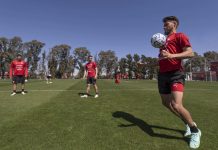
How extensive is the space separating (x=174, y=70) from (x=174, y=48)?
0.43 meters

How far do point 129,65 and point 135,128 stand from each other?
109837 mm

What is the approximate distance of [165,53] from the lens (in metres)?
5.22

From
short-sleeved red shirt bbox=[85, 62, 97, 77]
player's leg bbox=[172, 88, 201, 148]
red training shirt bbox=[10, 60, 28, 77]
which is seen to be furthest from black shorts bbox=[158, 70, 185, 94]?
red training shirt bbox=[10, 60, 28, 77]

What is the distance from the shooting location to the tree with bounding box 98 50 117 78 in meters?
120

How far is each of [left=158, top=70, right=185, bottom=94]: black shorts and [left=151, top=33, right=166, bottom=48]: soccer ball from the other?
0.58 meters

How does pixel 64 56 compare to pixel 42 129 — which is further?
pixel 64 56

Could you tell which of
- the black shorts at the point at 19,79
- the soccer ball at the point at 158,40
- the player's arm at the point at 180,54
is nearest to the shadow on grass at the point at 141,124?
the player's arm at the point at 180,54

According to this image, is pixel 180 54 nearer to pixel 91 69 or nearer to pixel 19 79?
pixel 91 69

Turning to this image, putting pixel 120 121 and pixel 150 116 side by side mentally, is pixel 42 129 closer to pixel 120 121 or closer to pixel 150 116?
pixel 120 121

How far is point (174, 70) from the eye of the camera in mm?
5570

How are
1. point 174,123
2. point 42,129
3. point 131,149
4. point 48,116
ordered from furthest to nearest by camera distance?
1. point 48,116
2. point 174,123
3. point 42,129
4. point 131,149

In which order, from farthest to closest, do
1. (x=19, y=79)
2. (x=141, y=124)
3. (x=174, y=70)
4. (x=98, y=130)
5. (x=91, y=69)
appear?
(x=19, y=79) → (x=91, y=69) → (x=141, y=124) → (x=98, y=130) → (x=174, y=70)

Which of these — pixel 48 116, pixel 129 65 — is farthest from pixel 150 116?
pixel 129 65

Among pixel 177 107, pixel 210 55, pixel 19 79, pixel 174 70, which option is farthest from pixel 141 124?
pixel 210 55
